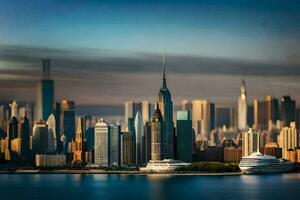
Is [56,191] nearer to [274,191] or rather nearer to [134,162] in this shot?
[274,191]

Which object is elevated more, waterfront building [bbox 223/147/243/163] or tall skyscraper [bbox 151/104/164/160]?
tall skyscraper [bbox 151/104/164/160]

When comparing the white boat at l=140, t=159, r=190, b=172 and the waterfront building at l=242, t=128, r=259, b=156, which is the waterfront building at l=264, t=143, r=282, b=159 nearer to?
the waterfront building at l=242, t=128, r=259, b=156

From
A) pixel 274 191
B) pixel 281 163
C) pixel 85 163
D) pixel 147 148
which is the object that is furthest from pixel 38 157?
pixel 274 191

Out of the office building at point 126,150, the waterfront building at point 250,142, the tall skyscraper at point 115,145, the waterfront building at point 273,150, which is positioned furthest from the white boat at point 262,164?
the tall skyscraper at point 115,145

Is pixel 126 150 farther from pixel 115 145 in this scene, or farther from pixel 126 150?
pixel 115 145

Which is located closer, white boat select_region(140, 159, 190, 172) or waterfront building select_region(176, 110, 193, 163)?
white boat select_region(140, 159, 190, 172)

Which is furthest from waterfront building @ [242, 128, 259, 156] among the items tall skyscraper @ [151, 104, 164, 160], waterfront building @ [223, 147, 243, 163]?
tall skyscraper @ [151, 104, 164, 160]
